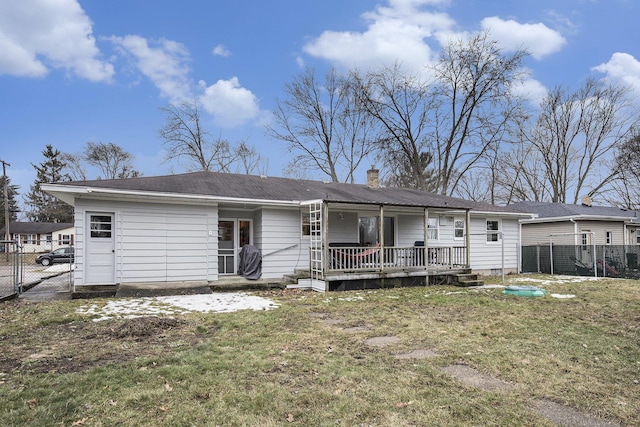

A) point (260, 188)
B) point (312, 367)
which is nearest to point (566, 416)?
point (312, 367)

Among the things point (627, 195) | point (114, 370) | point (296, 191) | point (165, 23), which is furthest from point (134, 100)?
point (627, 195)

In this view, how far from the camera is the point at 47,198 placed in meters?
51.2

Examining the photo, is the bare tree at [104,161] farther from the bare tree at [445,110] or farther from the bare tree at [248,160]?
the bare tree at [445,110]

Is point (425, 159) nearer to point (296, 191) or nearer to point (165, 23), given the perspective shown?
point (296, 191)

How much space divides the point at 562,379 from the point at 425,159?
26666mm

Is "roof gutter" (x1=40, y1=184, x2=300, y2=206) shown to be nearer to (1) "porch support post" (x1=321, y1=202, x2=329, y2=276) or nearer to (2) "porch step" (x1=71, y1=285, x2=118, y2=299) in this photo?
(1) "porch support post" (x1=321, y1=202, x2=329, y2=276)

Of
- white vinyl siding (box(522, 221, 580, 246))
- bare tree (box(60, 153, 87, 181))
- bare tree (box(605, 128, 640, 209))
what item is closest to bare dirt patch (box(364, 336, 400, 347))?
white vinyl siding (box(522, 221, 580, 246))

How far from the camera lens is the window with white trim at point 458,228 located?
15.7 meters

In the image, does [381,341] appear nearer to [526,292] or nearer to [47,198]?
[526,292]

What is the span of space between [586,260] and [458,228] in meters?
6.31

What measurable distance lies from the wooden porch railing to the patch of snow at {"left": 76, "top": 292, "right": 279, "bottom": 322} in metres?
3.19

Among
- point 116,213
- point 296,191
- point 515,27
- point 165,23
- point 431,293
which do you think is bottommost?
point 431,293

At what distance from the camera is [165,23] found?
47.4 ft

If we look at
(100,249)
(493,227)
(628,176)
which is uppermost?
(628,176)
